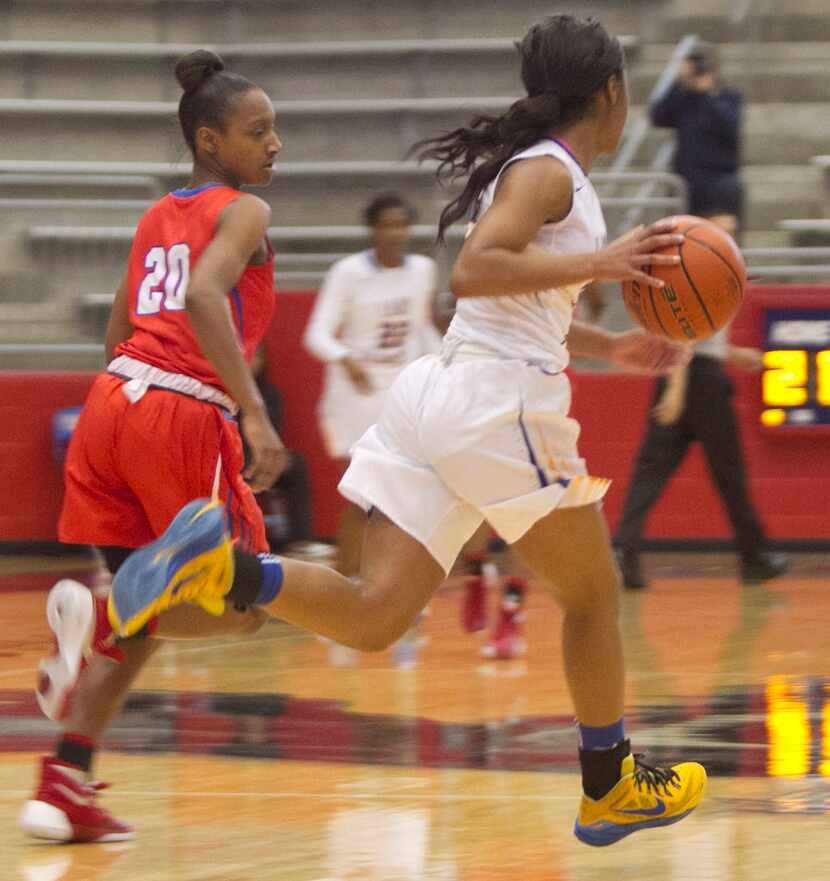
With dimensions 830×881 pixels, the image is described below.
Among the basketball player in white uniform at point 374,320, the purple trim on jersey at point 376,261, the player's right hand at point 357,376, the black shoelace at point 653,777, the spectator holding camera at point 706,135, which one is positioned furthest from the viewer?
the spectator holding camera at point 706,135

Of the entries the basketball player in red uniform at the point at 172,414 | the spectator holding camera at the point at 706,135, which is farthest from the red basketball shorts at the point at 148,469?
the spectator holding camera at the point at 706,135

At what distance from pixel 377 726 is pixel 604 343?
6.81ft

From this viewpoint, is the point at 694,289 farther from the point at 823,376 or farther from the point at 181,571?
the point at 823,376

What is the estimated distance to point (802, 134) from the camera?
1681 cm

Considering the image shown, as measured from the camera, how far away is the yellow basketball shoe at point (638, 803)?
5.09 m

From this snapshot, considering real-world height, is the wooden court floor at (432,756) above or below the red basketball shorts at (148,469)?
below

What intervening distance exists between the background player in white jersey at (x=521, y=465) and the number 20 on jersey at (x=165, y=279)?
0.70 metres

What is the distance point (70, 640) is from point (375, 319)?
189 inches

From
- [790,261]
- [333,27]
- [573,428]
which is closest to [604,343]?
[573,428]

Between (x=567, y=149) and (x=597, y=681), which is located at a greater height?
(x=567, y=149)

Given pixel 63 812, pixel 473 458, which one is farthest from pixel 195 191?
pixel 63 812

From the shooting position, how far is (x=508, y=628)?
28.6ft

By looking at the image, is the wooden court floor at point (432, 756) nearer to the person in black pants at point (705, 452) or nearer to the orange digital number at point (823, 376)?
the person in black pants at point (705, 452)

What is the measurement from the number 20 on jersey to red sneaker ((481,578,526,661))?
356 cm
